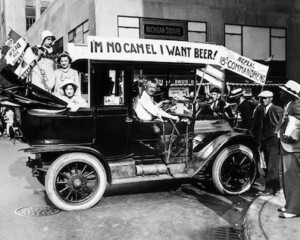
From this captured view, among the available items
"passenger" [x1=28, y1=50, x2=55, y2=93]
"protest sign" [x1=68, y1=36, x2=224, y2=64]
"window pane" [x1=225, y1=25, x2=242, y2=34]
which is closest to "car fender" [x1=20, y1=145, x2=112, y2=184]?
"passenger" [x1=28, y1=50, x2=55, y2=93]

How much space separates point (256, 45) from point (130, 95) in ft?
63.7

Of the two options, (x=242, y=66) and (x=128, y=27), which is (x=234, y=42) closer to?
(x=128, y=27)

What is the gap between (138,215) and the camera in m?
5.61

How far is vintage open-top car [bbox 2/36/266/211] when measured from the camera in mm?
5770

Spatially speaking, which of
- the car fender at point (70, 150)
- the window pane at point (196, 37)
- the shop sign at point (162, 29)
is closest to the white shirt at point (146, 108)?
the car fender at point (70, 150)

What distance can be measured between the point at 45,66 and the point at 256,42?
762 inches

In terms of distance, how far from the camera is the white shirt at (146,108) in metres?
6.36

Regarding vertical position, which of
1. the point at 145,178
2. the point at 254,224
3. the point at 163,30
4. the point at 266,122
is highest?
the point at 163,30

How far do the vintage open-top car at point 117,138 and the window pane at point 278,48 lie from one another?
19.2m

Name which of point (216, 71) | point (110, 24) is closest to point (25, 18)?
point (110, 24)

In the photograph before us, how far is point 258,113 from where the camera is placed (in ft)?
22.7

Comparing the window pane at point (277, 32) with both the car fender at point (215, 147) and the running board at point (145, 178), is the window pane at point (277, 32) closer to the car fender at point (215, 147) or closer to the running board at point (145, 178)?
the car fender at point (215, 147)

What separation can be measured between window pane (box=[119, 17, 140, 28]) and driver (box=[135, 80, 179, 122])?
575 inches

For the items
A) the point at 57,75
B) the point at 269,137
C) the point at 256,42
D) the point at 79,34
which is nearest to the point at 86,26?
the point at 79,34
